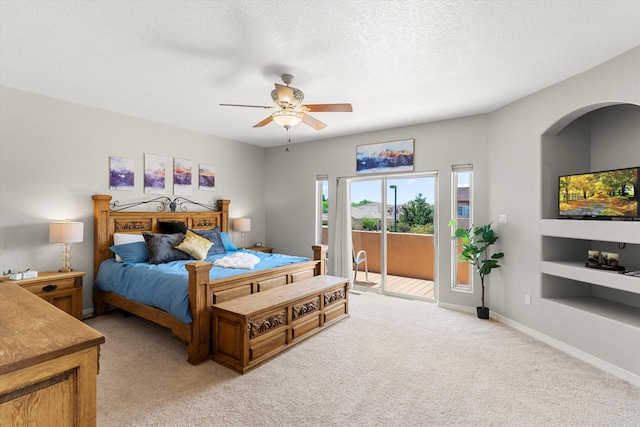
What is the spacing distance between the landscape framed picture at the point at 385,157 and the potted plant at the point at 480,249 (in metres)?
1.20

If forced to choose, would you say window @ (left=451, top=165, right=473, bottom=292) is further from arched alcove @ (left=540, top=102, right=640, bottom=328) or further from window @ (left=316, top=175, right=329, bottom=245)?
window @ (left=316, top=175, right=329, bottom=245)

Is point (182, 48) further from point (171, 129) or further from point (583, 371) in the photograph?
point (583, 371)

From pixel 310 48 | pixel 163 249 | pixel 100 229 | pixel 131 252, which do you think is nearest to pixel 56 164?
pixel 100 229

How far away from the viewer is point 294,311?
3.18m

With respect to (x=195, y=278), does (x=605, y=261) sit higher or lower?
higher

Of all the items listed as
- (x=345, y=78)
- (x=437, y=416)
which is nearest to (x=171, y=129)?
(x=345, y=78)

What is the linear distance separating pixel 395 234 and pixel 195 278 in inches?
134

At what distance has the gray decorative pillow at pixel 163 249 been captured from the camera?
3.89 metres

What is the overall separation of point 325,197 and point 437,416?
409 cm

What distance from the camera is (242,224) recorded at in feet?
18.6

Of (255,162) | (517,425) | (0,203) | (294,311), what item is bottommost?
(517,425)

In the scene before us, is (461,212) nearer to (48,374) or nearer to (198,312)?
(198,312)

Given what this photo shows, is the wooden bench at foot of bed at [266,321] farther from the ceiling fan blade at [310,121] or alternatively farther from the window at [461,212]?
the window at [461,212]

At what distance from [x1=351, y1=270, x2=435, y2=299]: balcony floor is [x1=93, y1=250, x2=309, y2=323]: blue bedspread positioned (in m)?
1.76
